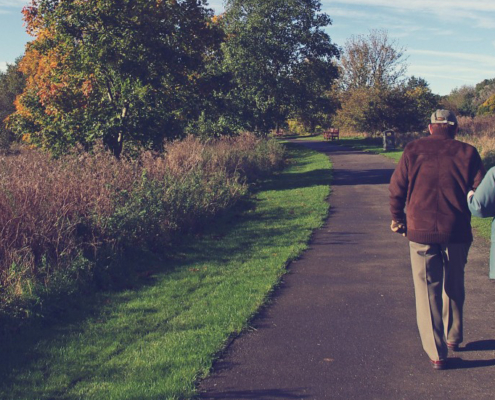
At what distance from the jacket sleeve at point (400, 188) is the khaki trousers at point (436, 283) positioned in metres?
0.35

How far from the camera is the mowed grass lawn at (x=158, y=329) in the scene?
4605 mm

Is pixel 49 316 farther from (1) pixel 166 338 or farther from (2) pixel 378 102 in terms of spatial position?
(2) pixel 378 102

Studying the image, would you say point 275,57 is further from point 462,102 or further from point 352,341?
point 462,102

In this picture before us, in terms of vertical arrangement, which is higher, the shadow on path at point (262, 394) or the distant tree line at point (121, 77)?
the distant tree line at point (121, 77)

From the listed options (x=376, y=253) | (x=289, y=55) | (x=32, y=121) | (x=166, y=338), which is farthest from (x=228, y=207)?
(x=289, y=55)

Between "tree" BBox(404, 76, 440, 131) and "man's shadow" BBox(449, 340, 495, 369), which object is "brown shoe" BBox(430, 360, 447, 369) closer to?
"man's shadow" BBox(449, 340, 495, 369)

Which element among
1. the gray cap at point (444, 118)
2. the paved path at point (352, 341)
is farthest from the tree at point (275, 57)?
the gray cap at point (444, 118)

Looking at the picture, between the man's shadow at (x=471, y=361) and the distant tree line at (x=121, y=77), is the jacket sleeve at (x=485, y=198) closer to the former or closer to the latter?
the man's shadow at (x=471, y=361)

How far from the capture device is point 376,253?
362 inches

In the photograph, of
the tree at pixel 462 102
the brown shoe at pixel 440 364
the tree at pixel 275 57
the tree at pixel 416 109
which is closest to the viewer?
the brown shoe at pixel 440 364

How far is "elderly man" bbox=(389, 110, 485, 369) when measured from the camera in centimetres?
474

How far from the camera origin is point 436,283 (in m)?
4.85

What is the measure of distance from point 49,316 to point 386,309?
3.93 m

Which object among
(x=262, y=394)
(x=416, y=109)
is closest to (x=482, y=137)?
(x=416, y=109)
